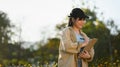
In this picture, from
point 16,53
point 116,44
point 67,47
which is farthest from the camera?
point 16,53

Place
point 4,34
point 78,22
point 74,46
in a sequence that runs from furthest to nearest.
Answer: point 4,34 < point 78,22 < point 74,46

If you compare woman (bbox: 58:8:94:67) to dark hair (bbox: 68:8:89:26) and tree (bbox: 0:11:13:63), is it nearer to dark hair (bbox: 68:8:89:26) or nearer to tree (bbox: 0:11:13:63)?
dark hair (bbox: 68:8:89:26)

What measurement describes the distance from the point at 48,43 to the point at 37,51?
6.42 feet

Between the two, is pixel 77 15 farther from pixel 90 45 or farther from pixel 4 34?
pixel 4 34

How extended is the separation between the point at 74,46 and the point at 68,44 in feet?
0.28

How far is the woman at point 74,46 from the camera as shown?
6.23 m

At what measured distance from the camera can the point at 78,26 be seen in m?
6.37

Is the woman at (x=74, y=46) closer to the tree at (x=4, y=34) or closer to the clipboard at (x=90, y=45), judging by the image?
the clipboard at (x=90, y=45)

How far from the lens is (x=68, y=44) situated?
244 inches

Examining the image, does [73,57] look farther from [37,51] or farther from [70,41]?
[37,51]

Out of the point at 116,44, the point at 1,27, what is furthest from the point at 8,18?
the point at 116,44

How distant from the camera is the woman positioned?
6.23 m

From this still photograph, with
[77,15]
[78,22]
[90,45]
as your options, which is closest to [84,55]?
[90,45]

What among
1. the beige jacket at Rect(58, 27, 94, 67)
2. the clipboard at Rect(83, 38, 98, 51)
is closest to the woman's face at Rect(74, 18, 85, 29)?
the beige jacket at Rect(58, 27, 94, 67)
